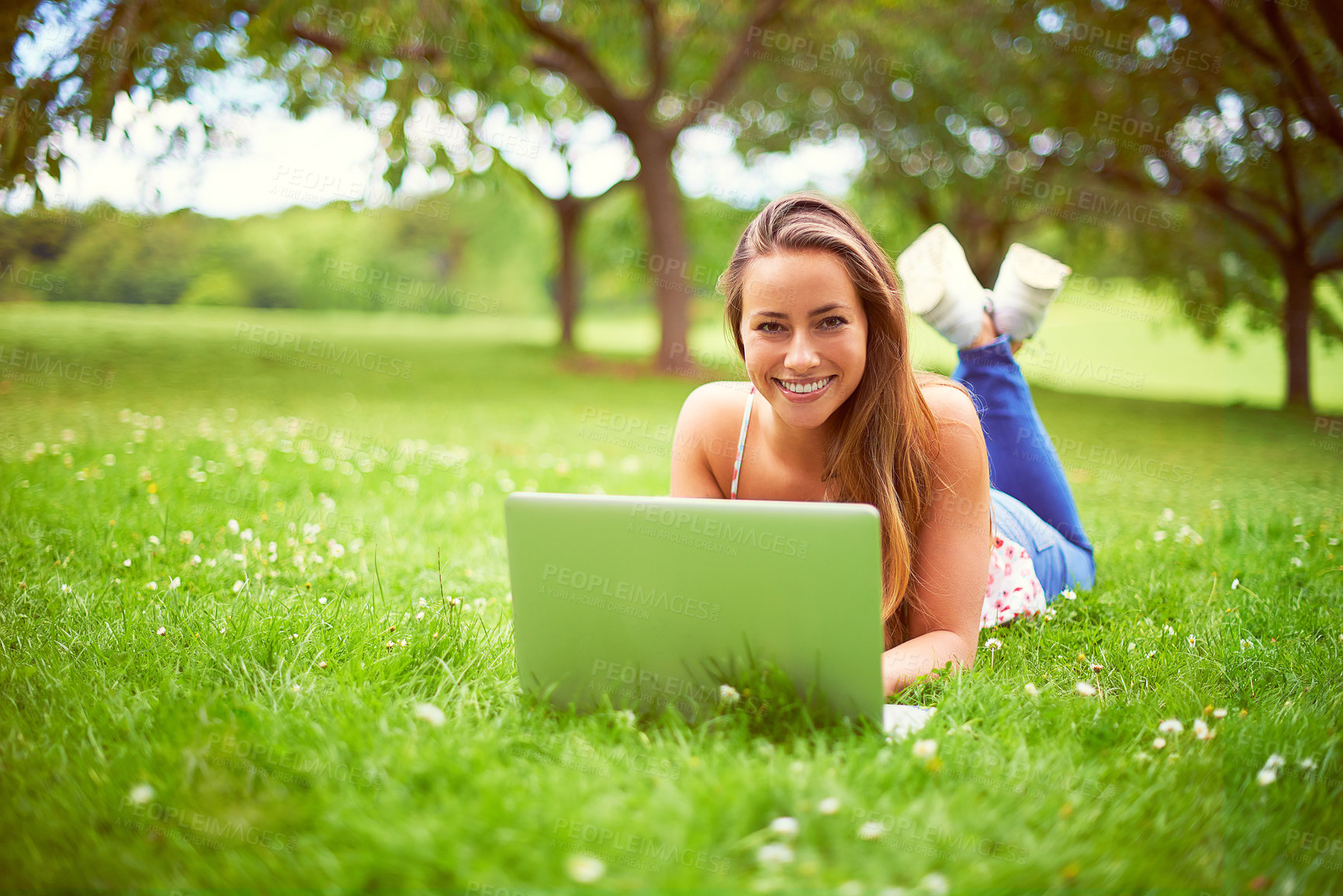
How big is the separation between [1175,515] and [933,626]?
3211 millimetres

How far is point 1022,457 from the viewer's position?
11.2 feet

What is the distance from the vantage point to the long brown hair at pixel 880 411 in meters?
2.31

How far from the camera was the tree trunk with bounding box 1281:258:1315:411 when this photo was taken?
11.8 meters

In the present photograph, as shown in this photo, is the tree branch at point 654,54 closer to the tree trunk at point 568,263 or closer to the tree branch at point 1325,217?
the tree trunk at point 568,263

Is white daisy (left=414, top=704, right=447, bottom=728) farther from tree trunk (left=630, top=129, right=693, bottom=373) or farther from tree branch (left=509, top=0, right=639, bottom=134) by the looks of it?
tree trunk (left=630, top=129, right=693, bottom=373)

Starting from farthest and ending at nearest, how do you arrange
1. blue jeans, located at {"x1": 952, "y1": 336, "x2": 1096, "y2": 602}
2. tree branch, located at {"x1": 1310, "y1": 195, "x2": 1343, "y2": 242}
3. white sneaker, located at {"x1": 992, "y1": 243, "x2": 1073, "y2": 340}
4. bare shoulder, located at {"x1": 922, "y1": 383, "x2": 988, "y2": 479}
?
tree branch, located at {"x1": 1310, "y1": 195, "x2": 1343, "y2": 242}
white sneaker, located at {"x1": 992, "y1": 243, "x2": 1073, "y2": 340}
blue jeans, located at {"x1": 952, "y1": 336, "x2": 1096, "y2": 602}
bare shoulder, located at {"x1": 922, "y1": 383, "x2": 988, "y2": 479}

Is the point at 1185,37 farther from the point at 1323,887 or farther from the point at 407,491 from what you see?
the point at 1323,887

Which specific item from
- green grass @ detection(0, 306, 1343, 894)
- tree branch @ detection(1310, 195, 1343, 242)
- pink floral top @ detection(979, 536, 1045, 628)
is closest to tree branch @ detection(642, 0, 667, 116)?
tree branch @ detection(1310, 195, 1343, 242)

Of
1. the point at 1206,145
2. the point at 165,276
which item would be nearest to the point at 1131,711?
the point at 1206,145

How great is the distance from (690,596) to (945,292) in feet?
6.87

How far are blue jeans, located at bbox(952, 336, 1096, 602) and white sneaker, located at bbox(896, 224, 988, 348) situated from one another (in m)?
0.11

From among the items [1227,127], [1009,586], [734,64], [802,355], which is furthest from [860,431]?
[1227,127]

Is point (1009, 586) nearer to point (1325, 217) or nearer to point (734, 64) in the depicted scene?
point (734, 64)

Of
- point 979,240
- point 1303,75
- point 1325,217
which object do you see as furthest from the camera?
point 979,240
